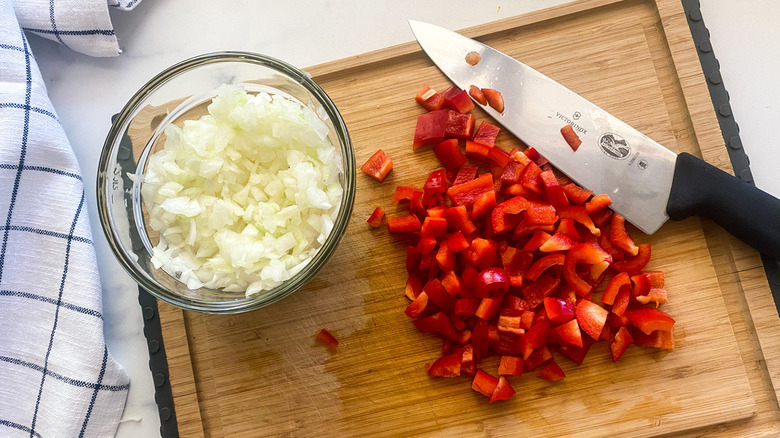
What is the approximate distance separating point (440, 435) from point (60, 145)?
1.63m

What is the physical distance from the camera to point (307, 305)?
2057 mm

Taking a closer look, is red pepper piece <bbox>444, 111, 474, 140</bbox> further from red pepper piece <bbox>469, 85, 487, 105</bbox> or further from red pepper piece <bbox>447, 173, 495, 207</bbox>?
red pepper piece <bbox>447, 173, 495, 207</bbox>

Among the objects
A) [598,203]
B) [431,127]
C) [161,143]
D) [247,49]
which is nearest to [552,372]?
[598,203]

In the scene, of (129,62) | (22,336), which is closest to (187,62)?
(129,62)

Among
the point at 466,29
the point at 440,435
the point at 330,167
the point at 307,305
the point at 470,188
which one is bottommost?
the point at 440,435

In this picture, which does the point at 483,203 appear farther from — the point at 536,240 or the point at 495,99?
the point at 495,99

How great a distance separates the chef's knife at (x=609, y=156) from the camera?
190cm

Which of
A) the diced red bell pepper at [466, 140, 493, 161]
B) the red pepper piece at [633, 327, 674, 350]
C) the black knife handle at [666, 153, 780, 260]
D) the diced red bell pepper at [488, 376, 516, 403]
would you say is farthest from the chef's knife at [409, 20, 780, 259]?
the diced red bell pepper at [488, 376, 516, 403]

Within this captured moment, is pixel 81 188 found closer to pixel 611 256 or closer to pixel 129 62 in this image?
pixel 129 62

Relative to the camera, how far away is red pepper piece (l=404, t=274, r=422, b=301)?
2.00 meters

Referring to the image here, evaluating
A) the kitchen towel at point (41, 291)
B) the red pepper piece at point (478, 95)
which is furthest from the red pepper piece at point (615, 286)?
the kitchen towel at point (41, 291)

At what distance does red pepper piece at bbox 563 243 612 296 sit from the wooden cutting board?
8.3 inches

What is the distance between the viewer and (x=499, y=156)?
1997 mm

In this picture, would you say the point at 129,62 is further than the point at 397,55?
Yes
